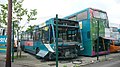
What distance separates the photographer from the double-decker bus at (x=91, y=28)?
17.4 metres

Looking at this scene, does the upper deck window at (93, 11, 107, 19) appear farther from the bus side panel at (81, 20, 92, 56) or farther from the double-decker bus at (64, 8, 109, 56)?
the bus side panel at (81, 20, 92, 56)

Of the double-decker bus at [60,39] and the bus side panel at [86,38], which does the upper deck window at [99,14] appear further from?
the double-decker bus at [60,39]

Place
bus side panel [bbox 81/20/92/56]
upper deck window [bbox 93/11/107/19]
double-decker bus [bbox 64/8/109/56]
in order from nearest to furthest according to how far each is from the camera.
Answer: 1. double-decker bus [bbox 64/8/109/56]
2. bus side panel [bbox 81/20/92/56]
3. upper deck window [bbox 93/11/107/19]

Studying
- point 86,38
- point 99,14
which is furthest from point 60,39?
point 99,14

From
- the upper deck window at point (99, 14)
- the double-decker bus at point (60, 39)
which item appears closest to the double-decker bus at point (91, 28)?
the upper deck window at point (99, 14)

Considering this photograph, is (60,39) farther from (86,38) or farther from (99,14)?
(99,14)

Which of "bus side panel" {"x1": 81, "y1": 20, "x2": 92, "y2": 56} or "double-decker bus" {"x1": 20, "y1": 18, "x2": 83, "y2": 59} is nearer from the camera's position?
"double-decker bus" {"x1": 20, "y1": 18, "x2": 83, "y2": 59}

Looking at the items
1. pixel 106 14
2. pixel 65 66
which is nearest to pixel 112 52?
pixel 106 14

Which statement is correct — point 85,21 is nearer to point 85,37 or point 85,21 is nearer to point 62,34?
point 85,37

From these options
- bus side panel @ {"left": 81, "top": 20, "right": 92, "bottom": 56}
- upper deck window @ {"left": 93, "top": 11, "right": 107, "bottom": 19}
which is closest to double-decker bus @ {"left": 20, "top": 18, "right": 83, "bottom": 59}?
bus side panel @ {"left": 81, "top": 20, "right": 92, "bottom": 56}

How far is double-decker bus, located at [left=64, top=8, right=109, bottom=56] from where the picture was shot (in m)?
17.4

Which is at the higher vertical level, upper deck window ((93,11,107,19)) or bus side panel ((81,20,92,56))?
upper deck window ((93,11,107,19))

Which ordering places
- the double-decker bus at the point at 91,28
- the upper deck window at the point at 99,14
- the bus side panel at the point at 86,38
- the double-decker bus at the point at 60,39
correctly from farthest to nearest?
the upper deck window at the point at 99,14
the bus side panel at the point at 86,38
the double-decker bus at the point at 91,28
the double-decker bus at the point at 60,39

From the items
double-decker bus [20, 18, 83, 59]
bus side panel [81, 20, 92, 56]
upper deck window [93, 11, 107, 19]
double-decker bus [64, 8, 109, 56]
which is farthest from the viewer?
upper deck window [93, 11, 107, 19]
